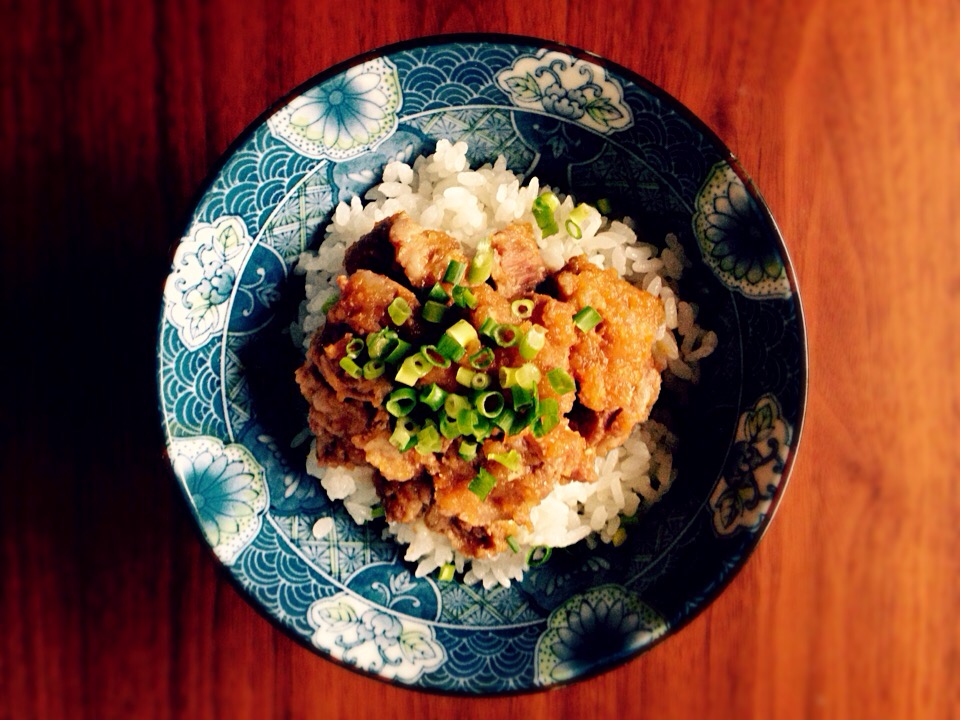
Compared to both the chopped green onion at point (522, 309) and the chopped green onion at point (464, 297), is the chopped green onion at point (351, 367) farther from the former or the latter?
the chopped green onion at point (522, 309)

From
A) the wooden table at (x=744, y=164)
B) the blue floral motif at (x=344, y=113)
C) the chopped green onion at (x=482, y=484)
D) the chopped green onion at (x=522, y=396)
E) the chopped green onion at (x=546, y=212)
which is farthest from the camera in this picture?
the wooden table at (x=744, y=164)

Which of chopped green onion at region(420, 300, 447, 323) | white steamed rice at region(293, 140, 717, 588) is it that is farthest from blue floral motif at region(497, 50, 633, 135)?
chopped green onion at region(420, 300, 447, 323)

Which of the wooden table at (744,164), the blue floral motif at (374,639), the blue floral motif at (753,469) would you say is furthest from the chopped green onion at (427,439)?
the wooden table at (744,164)

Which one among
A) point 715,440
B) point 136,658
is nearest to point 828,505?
point 715,440

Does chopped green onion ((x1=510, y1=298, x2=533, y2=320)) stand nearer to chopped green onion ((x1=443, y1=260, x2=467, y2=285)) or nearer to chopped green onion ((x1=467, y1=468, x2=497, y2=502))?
chopped green onion ((x1=443, y1=260, x2=467, y2=285))

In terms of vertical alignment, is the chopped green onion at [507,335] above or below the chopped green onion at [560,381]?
above

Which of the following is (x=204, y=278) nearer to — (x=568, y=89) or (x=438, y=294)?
(x=438, y=294)
